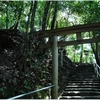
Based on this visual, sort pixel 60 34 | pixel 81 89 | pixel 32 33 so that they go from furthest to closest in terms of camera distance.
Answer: pixel 81 89
pixel 32 33
pixel 60 34

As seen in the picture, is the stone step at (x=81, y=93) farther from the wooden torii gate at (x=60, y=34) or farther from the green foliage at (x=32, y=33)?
the wooden torii gate at (x=60, y=34)

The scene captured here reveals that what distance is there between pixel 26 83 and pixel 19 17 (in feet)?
10.4

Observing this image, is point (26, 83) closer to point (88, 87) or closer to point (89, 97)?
point (89, 97)

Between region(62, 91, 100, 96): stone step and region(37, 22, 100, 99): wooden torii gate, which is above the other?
region(37, 22, 100, 99): wooden torii gate

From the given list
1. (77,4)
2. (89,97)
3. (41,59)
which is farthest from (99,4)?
(89,97)

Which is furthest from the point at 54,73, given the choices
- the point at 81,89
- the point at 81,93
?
the point at 81,89

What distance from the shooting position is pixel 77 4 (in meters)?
9.75

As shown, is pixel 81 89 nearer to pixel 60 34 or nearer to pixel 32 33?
pixel 60 34

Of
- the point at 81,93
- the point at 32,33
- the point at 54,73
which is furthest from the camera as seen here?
the point at 81,93

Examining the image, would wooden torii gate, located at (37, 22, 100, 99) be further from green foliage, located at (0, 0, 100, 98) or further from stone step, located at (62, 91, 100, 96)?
stone step, located at (62, 91, 100, 96)

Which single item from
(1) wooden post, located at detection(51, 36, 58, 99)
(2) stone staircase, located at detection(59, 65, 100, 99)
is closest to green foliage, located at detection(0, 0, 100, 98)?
(1) wooden post, located at detection(51, 36, 58, 99)

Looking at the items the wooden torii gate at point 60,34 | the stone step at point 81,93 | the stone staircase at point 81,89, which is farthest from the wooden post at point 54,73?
the stone step at point 81,93

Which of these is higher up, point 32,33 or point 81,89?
point 32,33

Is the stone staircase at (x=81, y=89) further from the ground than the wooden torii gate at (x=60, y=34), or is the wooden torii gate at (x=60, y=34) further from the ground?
the wooden torii gate at (x=60, y=34)
